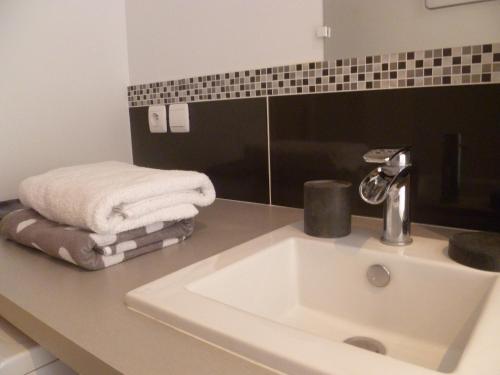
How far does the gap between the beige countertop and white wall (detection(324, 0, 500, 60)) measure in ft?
1.31

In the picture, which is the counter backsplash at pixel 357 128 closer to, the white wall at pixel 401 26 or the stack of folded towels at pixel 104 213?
the white wall at pixel 401 26

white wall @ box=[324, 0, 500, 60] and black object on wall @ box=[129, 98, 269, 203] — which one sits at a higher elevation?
white wall @ box=[324, 0, 500, 60]

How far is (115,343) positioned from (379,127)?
612mm

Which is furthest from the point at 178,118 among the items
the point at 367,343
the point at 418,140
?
the point at 367,343

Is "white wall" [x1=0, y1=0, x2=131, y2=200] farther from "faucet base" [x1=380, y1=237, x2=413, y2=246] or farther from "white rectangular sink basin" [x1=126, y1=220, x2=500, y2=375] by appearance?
"faucet base" [x1=380, y1=237, x2=413, y2=246]

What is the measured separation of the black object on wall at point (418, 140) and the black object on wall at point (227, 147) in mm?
67

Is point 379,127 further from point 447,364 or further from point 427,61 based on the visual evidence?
point 447,364

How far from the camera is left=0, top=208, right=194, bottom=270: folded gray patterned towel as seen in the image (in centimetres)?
63

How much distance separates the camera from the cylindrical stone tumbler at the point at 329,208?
27.7 inches

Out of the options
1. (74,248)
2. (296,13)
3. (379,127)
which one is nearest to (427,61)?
(379,127)

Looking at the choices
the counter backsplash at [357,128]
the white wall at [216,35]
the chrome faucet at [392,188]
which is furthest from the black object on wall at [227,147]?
the chrome faucet at [392,188]

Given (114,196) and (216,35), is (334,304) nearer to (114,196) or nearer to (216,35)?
(114,196)

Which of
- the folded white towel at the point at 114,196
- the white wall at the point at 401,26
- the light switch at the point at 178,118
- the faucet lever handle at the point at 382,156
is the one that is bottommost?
the folded white towel at the point at 114,196

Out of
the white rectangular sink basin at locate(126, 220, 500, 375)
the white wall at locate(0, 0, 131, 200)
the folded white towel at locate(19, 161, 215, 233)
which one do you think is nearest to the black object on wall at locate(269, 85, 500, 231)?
the white rectangular sink basin at locate(126, 220, 500, 375)
